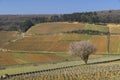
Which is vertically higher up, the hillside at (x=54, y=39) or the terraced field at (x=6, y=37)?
the hillside at (x=54, y=39)

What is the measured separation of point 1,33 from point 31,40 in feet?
83.4

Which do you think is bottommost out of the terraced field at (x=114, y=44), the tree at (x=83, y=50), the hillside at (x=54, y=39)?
the hillside at (x=54, y=39)

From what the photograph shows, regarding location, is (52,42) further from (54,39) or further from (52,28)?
(52,28)

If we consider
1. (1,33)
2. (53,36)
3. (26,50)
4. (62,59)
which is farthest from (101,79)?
(1,33)

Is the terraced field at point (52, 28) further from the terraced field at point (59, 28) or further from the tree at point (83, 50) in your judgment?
the tree at point (83, 50)

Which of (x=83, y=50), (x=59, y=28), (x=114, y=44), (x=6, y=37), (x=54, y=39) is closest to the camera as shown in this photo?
(x=83, y=50)

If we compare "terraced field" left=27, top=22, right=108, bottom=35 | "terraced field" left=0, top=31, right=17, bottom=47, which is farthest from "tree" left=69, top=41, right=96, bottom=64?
"terraced field" left=27, top=22, right=108, bottom=35

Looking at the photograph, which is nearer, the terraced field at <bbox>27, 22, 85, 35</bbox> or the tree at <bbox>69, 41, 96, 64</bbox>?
the tree at <bbox>69, 41, 96, 64</bbox>

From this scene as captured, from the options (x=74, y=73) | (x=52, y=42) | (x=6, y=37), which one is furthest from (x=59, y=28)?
(x=74, y=73)

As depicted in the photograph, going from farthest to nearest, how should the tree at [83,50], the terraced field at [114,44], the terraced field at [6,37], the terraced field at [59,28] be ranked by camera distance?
1. the terraced field at [59,28]
2. the terraced field at [6,37]
3. the terraced field at [114,44]
4. the tree at [83,50]

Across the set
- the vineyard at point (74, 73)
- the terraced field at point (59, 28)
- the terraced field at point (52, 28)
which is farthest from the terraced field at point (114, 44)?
the vineyard at point (74, 73)

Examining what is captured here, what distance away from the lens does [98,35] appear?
12494 cm

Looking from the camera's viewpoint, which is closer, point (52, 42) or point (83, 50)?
point (83, 50)

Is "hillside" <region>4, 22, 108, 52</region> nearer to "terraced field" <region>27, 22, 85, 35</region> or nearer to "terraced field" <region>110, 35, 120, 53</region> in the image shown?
"terraced field" <region>27, 22, 85, 35</region>
